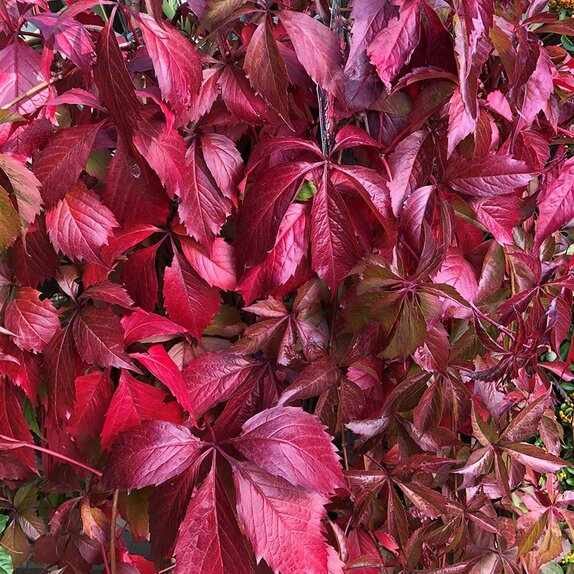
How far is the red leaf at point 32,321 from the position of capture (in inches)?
26.5

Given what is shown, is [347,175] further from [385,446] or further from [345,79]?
[385,446]

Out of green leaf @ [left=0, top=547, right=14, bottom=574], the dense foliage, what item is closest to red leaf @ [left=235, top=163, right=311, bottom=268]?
the dense foliage

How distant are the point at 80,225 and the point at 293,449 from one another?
0.32m

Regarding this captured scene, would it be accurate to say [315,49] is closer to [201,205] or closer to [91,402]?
[201,205]

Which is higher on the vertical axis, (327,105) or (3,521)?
(327,105)

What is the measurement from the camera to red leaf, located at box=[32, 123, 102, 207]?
631 mm

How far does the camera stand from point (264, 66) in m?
Result: 0.63

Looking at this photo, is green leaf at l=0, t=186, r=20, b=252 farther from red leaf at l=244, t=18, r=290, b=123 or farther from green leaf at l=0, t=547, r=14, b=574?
green leaf at l=0, t=547, r=14, b=574

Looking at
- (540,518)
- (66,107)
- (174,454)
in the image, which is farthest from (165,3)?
(540,518)

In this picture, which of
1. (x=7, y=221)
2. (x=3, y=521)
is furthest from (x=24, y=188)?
(x=3, y=521)

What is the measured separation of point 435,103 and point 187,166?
0.93 feet

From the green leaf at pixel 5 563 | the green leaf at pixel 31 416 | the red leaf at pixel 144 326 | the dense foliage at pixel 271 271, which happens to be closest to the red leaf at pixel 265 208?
the dense foliage at pixel 271 271

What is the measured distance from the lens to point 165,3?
2.75ft

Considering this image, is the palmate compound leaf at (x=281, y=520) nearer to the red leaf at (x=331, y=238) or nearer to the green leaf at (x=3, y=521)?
the red leaf at (x=331, y=238)
